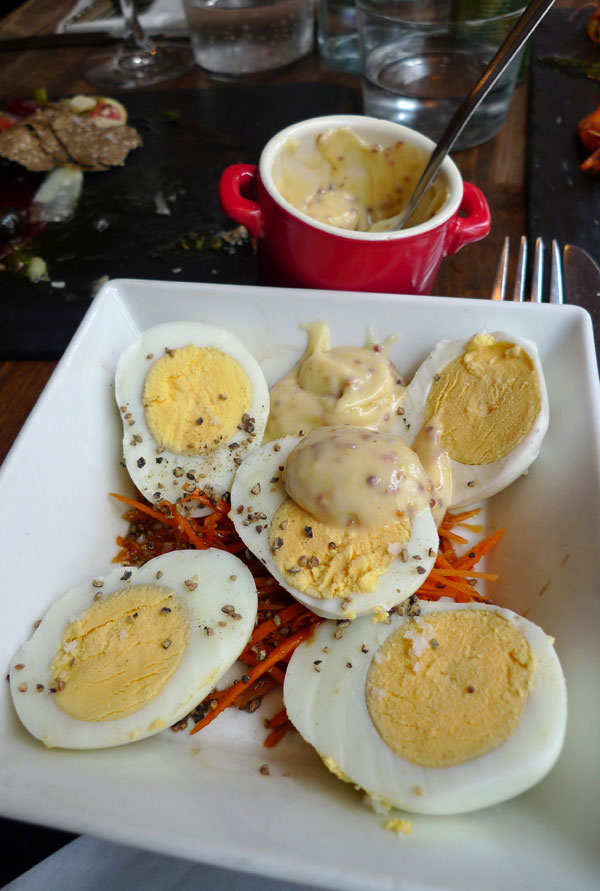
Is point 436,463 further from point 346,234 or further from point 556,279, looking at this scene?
point 556,279

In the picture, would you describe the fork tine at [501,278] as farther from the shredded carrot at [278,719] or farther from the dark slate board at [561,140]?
the shredded carrot at [278,719]

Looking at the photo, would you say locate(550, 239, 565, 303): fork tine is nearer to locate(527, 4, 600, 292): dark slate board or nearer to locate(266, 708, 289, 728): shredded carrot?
locate(527, 4, 600, 292): dark slate board

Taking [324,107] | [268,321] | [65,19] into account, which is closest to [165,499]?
[268,321]

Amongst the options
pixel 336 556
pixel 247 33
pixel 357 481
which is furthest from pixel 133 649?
pixel 247 33

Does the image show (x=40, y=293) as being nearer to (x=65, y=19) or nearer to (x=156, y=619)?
(x=156, y=619)

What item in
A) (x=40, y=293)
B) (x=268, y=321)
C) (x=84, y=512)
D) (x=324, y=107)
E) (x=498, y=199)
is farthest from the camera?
(x=324, y=107)

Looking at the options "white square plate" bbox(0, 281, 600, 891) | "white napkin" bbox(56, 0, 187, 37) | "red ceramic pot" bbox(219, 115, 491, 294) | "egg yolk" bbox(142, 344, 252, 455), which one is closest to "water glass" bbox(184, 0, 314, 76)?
"white napkin" bbox(56, 0, 187, 37)
